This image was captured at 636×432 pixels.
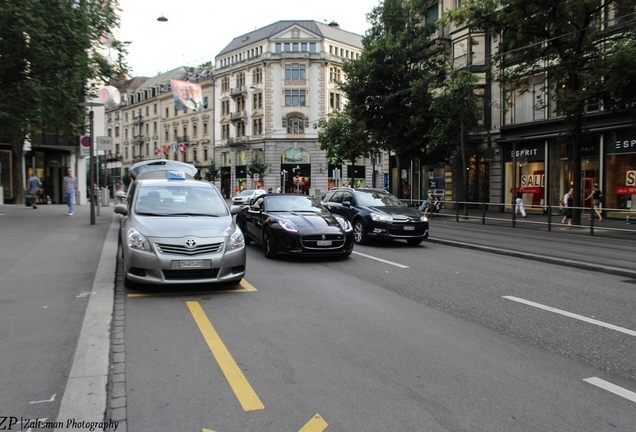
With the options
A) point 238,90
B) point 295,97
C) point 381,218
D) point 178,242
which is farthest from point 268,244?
point 238,90

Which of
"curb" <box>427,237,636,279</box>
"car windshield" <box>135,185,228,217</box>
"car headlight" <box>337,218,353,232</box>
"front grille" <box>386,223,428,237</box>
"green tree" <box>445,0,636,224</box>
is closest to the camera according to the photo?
"car windshield" <box>135,185,228,217</box>

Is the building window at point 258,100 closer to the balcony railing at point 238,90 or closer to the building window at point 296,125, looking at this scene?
the balcony railing at point 238,90

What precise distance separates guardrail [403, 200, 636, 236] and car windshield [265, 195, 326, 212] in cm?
1013

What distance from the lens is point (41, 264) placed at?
32.0ft

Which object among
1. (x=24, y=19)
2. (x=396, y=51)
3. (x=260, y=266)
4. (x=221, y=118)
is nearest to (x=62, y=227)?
(x=24, y=19)

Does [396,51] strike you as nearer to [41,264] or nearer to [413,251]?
[413,251]

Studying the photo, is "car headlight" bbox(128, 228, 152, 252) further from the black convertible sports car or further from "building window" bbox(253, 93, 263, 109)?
"building window" bbox(253, 93, 263, 109)

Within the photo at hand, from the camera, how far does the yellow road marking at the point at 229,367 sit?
3885mm

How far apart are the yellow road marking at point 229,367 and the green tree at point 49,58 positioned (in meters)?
15.1

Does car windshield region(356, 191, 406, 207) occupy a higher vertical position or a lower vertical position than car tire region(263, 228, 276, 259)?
higher

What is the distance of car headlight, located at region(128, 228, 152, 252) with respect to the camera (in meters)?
7.41

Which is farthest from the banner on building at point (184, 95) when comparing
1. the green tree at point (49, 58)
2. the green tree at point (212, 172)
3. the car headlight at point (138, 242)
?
the green tree at point (212, 172)

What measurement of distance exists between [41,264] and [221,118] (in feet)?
233

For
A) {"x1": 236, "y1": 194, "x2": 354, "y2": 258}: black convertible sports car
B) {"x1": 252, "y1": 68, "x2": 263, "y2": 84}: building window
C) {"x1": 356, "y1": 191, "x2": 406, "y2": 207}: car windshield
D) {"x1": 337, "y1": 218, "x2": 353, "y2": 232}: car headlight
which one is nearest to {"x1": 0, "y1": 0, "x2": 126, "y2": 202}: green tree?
{"x1": 236, "y1": 194, "x2": 354, "y2": 258}: black convertible sports car
